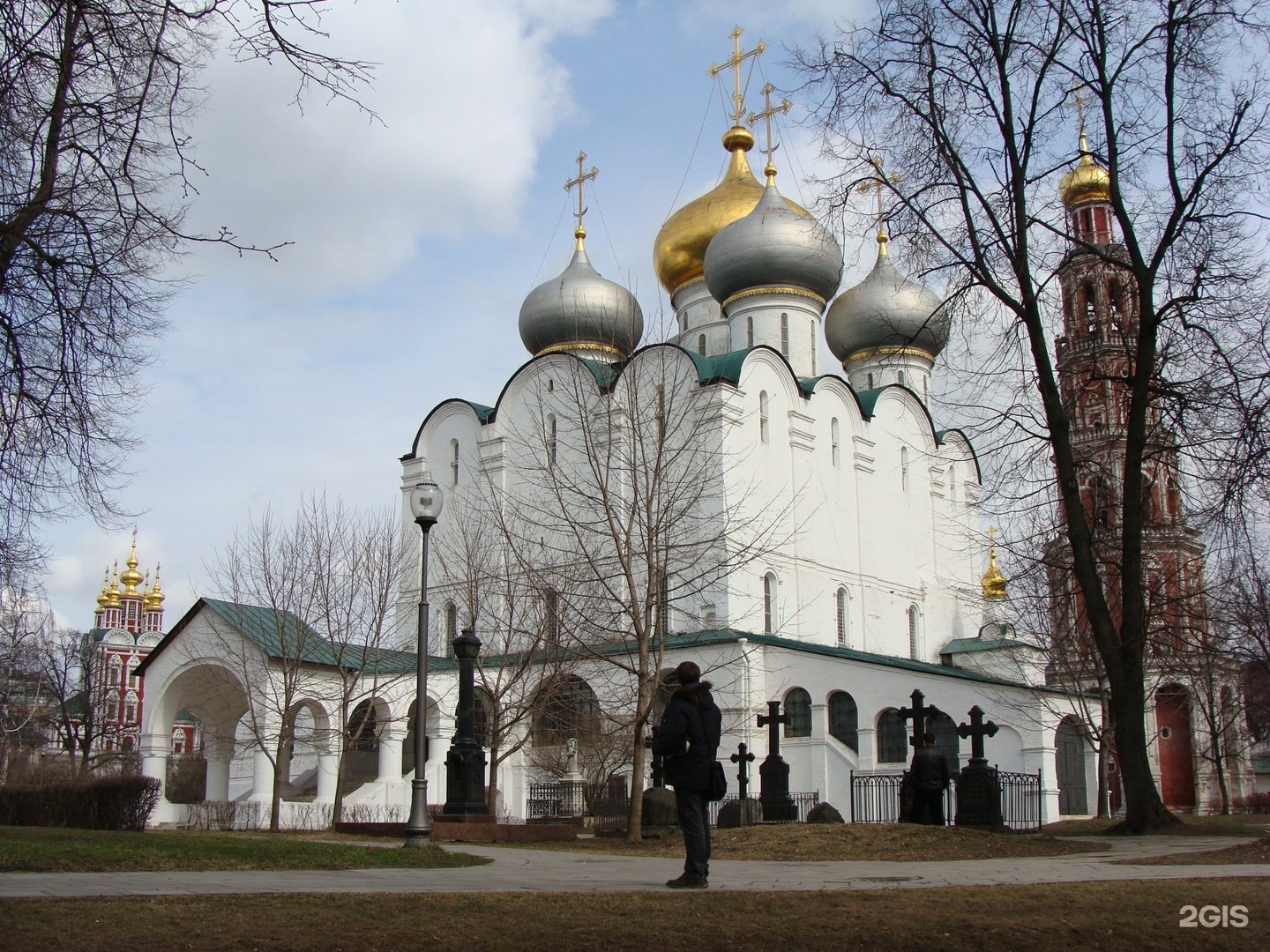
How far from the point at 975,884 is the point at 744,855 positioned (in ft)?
14.1

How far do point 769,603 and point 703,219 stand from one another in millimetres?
13993

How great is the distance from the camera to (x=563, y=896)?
25.0ft

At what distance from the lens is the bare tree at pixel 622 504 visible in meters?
22.5

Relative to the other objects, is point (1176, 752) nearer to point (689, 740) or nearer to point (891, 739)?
point (891, 739)

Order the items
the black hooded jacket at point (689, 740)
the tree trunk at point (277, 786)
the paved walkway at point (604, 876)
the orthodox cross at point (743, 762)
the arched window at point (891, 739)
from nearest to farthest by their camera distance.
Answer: the paved walkway at point (604, 876) < the black hooded jacket at point (689, 740) < the orthodox cross at point (743, 762) < the tree trunk at point (277, 786) < the arched window at point (891, 739)

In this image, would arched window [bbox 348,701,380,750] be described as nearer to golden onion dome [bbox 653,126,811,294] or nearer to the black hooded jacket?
golden onion dome [bbox 653,126,811,294]

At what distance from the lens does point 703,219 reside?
40250 mm

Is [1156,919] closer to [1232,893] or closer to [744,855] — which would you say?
[1232,893]

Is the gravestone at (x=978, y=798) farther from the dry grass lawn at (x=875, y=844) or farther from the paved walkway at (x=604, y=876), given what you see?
the paved walkway at (x=604, y=876)

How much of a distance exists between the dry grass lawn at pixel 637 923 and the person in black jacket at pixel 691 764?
48 centimetres

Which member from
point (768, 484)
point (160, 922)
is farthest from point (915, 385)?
point (160, 922)

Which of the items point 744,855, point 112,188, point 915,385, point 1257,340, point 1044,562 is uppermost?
point 915,385

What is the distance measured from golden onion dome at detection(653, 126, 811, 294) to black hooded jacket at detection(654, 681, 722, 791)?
31.6 metres

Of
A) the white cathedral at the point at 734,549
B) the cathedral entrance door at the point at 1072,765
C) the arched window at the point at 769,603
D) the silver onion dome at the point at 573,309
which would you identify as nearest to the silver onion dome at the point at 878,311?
the white cathedral at the point at 734,549
